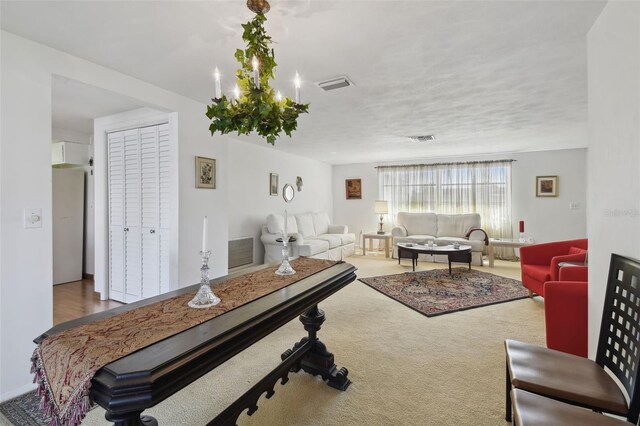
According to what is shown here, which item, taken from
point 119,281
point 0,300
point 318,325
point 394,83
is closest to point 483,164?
point 394,83

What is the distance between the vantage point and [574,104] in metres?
3.49

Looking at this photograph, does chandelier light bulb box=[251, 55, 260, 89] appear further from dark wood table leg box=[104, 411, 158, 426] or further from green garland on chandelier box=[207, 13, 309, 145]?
dark wood table leg box=[104, 411, 158, 426]

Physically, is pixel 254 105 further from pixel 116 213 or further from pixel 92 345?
pixel 116 213

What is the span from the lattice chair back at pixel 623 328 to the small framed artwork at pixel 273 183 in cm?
545

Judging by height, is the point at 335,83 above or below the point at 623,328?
above

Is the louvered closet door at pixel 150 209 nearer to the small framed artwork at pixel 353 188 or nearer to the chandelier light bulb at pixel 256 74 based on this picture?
the chandelier light bulb at pixel 256 74

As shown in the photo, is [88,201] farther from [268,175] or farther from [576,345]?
[576,345]

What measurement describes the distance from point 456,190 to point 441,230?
104cm

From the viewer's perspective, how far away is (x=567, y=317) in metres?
2.26

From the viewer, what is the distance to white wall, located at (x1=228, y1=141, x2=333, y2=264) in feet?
18.1

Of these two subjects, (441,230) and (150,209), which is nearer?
(150,209)

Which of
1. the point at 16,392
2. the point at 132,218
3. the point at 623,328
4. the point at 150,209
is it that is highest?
the point at 150,209

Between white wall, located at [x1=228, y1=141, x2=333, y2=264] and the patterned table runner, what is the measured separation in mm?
4082

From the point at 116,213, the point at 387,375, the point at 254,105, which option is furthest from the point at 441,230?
the point at 254,105
